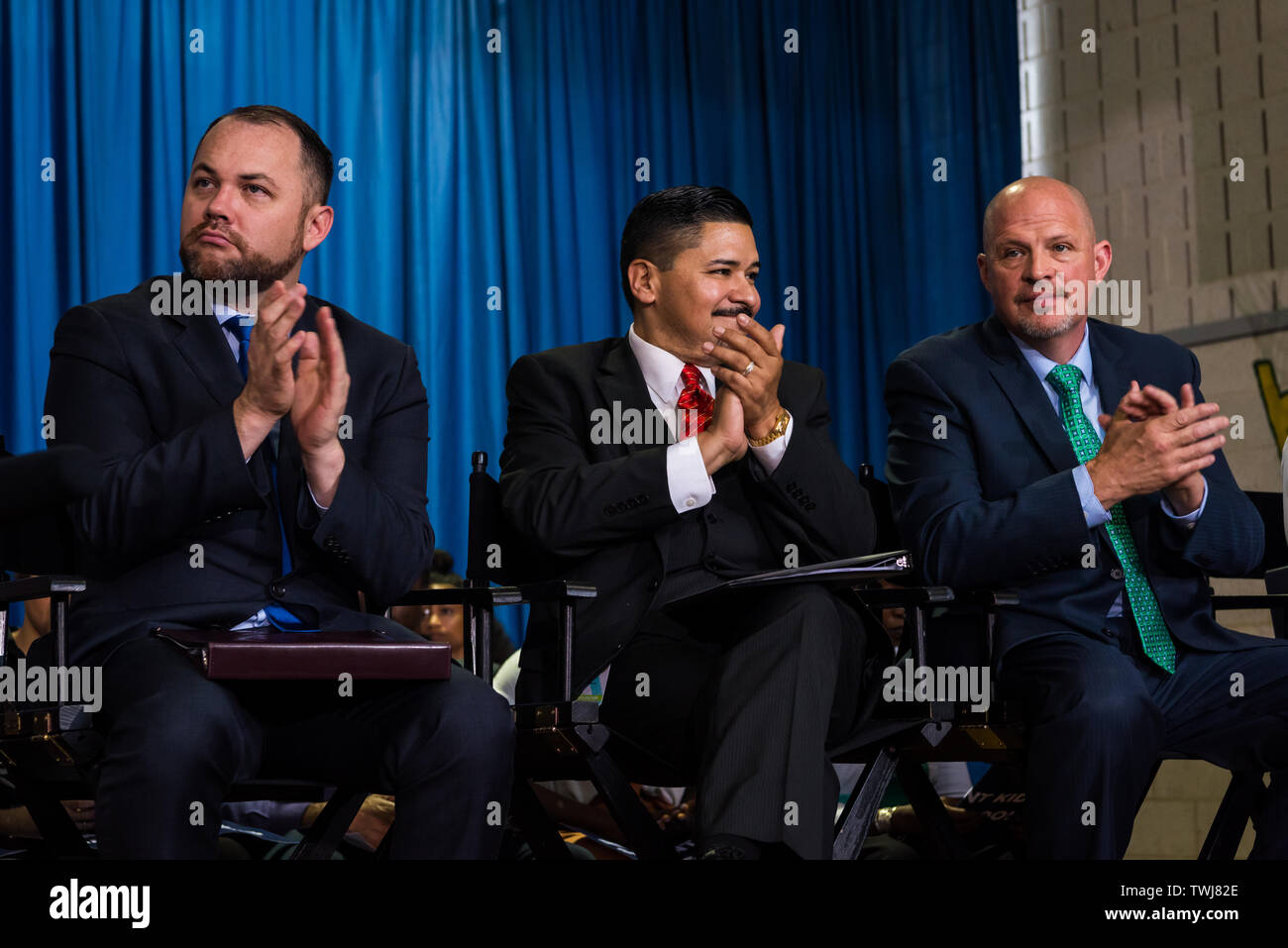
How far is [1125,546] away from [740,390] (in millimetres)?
821

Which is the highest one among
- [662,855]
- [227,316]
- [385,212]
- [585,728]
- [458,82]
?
[458,82]

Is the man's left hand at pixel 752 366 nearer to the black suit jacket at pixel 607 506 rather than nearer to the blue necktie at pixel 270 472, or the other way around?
the black suit jacket at pixel 607 506

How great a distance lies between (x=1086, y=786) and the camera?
Result: 239cm

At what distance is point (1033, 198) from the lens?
3.01 m

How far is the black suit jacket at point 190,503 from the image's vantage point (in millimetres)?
2168

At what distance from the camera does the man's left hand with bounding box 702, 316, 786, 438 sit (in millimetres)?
2537

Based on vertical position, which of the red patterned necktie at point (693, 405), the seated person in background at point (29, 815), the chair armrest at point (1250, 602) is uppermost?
the red patterned necktie at point (693, 405)

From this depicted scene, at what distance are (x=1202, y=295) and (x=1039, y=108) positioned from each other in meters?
1.06

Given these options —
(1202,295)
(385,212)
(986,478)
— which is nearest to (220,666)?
(986,478)

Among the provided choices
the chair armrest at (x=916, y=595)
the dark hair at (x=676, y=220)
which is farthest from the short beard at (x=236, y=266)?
the chair armrest at (x=916, y=595)

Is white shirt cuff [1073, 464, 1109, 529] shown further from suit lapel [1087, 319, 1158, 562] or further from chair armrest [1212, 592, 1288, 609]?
chair armrest [1212, 592, 1288, 609]

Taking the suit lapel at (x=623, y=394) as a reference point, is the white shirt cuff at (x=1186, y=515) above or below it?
below

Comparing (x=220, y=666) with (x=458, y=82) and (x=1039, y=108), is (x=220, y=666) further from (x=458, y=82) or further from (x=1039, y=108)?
(x=1039, y=108)

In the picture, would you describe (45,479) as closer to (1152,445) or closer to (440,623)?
(1152,445)
